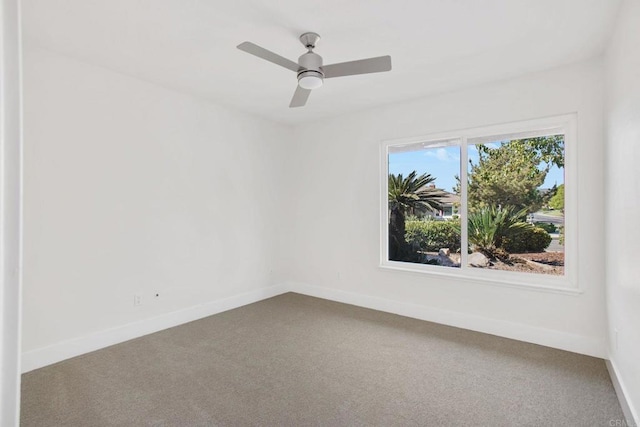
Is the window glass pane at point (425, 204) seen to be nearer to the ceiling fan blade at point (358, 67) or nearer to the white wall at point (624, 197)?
the white wall at point (624, 197)

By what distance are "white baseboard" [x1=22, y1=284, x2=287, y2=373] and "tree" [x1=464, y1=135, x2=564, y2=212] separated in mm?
3085

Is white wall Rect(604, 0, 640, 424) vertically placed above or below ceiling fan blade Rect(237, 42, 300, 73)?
below

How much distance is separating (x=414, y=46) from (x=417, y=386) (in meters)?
2.60

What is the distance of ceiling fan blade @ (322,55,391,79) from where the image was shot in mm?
2340

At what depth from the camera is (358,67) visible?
2.43 meters

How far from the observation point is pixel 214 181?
407cm

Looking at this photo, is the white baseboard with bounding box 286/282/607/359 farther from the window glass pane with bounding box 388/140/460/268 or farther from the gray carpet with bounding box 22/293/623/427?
the window glass pane with bounding box 388/140/460/268

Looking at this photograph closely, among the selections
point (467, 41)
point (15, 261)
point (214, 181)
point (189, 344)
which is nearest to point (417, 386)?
point (189, 344)

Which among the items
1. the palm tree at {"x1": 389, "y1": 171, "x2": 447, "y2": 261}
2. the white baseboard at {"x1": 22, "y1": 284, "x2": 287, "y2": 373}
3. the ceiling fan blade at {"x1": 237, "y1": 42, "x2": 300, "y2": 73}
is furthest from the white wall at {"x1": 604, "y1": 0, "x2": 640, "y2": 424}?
the white baseboard at {"x1": 22, "y1": 284, "x2": 287, "y2": 373}

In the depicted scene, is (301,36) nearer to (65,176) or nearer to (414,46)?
(414,46)

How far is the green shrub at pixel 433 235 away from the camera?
12.5 feet

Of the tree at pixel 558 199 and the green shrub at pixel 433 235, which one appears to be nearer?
the tree at pixel 558 199

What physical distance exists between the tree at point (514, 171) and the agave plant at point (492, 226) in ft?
0.21

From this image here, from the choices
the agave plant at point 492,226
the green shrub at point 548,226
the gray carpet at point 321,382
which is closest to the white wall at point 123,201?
the gray carpet at point 321,382
